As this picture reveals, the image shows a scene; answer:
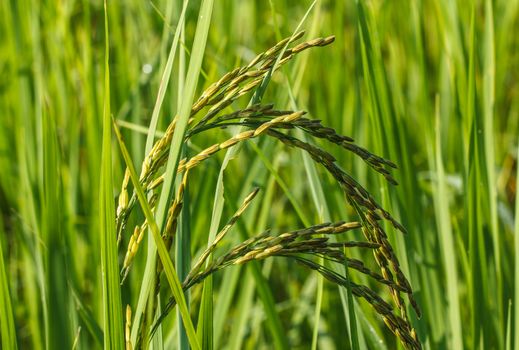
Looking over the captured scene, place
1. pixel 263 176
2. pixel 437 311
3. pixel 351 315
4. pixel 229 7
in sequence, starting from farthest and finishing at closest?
pixel 229 7 → pixel 263 176 → pixel 437 311 → pixel 351 315

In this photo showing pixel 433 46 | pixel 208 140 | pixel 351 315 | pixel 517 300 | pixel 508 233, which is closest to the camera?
pixel 351 315

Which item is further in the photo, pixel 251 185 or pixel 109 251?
pixel 251 185

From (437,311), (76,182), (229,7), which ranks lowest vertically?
(437,311)

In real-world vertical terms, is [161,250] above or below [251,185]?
below

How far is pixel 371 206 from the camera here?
2.35ft

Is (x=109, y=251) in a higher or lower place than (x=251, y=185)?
lower

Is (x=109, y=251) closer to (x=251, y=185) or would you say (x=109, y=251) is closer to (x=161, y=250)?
(x=161, y=250)

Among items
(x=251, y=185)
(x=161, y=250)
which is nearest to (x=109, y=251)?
(x=161, y=250)

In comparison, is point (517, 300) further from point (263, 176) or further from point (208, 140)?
point (208, 140)

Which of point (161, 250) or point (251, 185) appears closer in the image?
point (161, 250)

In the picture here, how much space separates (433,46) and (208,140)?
46.3 inches

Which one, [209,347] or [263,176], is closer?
[209,347]

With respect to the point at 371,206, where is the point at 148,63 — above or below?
above

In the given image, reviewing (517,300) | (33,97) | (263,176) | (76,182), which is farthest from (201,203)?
(33,97)
